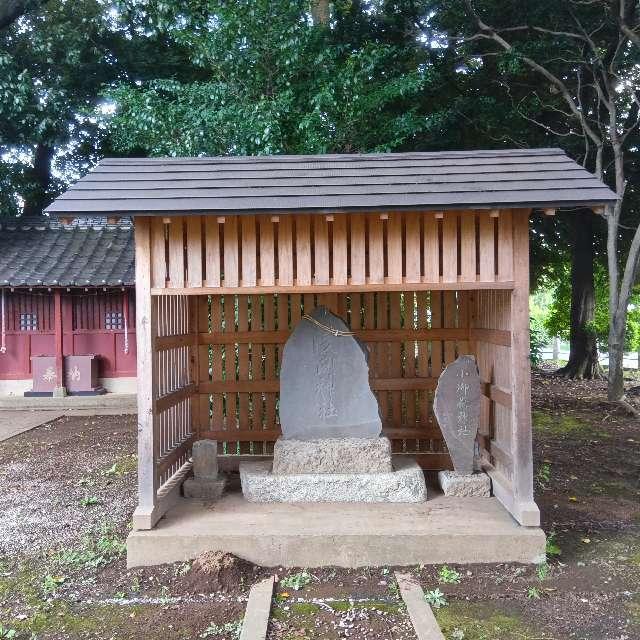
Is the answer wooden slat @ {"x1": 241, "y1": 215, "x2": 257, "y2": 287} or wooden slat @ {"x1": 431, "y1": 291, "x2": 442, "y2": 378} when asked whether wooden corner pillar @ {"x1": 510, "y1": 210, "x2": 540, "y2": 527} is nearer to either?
wooden slat @ {"x1": 431, "y1": 291, "x2": 442, "y2": 378}

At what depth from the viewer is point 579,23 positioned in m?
13.6

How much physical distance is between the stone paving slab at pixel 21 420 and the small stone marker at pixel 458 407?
810 centimetres

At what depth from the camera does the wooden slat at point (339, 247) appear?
5211 millimetres

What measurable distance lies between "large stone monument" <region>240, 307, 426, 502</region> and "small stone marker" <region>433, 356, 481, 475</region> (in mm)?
522

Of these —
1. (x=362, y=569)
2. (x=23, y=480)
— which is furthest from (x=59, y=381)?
(x=362, y=569)

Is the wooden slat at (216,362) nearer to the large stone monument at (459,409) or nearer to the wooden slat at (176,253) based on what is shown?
the wooden slat at (176,253)

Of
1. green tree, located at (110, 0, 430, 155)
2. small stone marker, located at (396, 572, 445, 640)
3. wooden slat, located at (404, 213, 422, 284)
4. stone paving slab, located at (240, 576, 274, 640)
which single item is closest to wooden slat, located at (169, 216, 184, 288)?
wooden slat, located at (404, 213, 422, 284)

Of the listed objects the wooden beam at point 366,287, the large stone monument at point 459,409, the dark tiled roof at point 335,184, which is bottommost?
the large stone monument at point 459,409

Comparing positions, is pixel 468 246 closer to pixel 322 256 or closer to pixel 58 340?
pixel 322 256

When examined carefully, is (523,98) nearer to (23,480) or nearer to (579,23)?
(579,23)

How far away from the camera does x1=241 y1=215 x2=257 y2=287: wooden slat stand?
206 inches

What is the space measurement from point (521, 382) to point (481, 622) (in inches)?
77.4

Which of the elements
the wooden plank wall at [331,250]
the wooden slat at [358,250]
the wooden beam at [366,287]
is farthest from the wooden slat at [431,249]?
the wooden slat at [358,250]

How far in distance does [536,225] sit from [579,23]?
6.32 m
